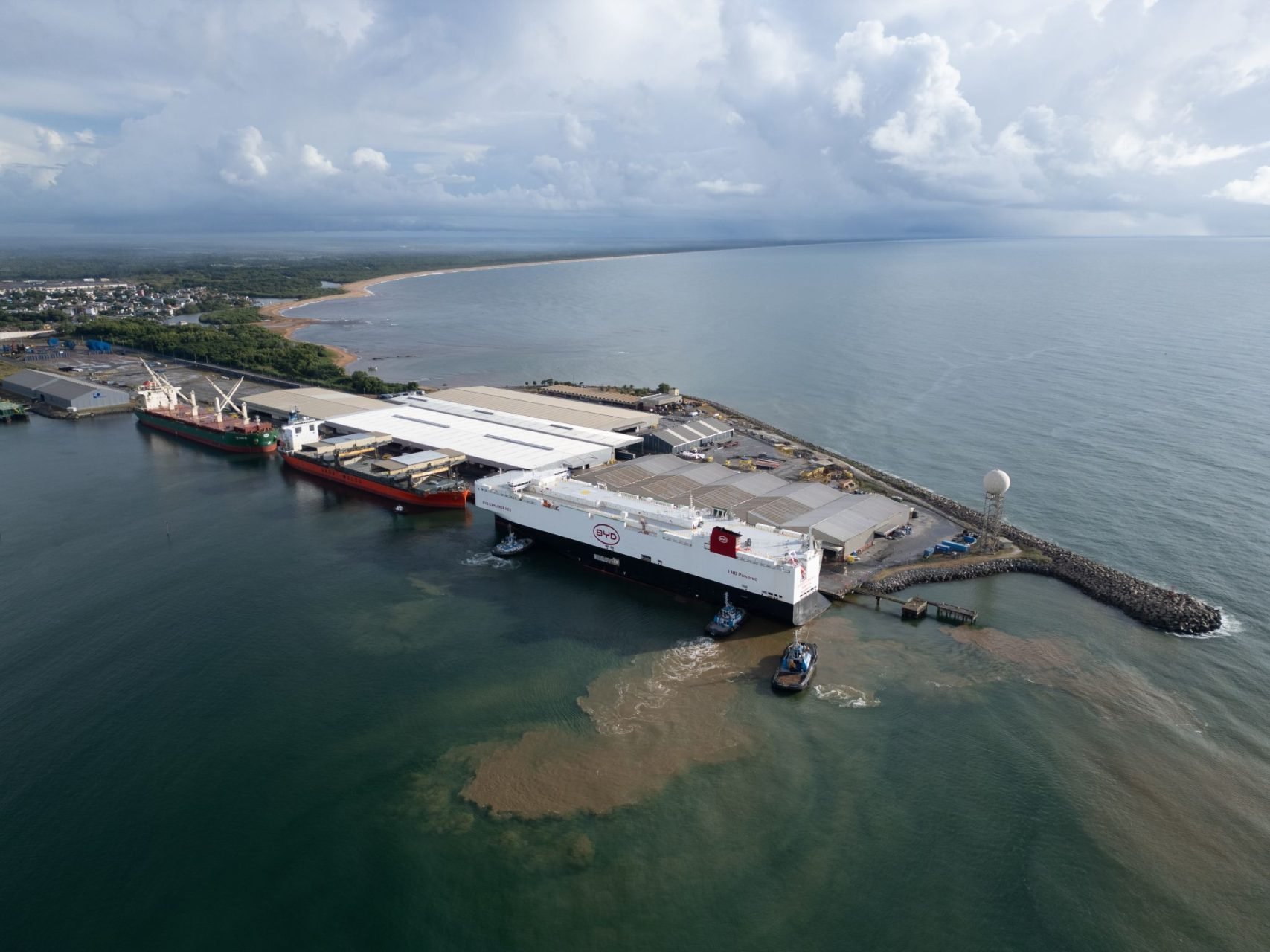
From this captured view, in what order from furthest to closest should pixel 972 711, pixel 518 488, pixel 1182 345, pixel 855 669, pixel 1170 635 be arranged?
1. pixel 1182 345
2. pixel 518 488
3. pixel 1170 635
4. pixel 855 669
5. pixel 972 711

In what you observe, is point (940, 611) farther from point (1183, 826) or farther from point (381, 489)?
point (381, 489)

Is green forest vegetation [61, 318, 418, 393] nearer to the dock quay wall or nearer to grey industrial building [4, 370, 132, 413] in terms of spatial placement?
grey industrial building [4, 370, 132, 413]

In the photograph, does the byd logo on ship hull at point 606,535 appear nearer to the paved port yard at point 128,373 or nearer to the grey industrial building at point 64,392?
the paved port yard at point 128,373

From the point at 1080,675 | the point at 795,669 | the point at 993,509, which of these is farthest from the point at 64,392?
the point at 1080,675

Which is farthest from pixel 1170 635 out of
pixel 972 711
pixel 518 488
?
pixel 518 488

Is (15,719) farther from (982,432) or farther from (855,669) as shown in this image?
(982,432)
